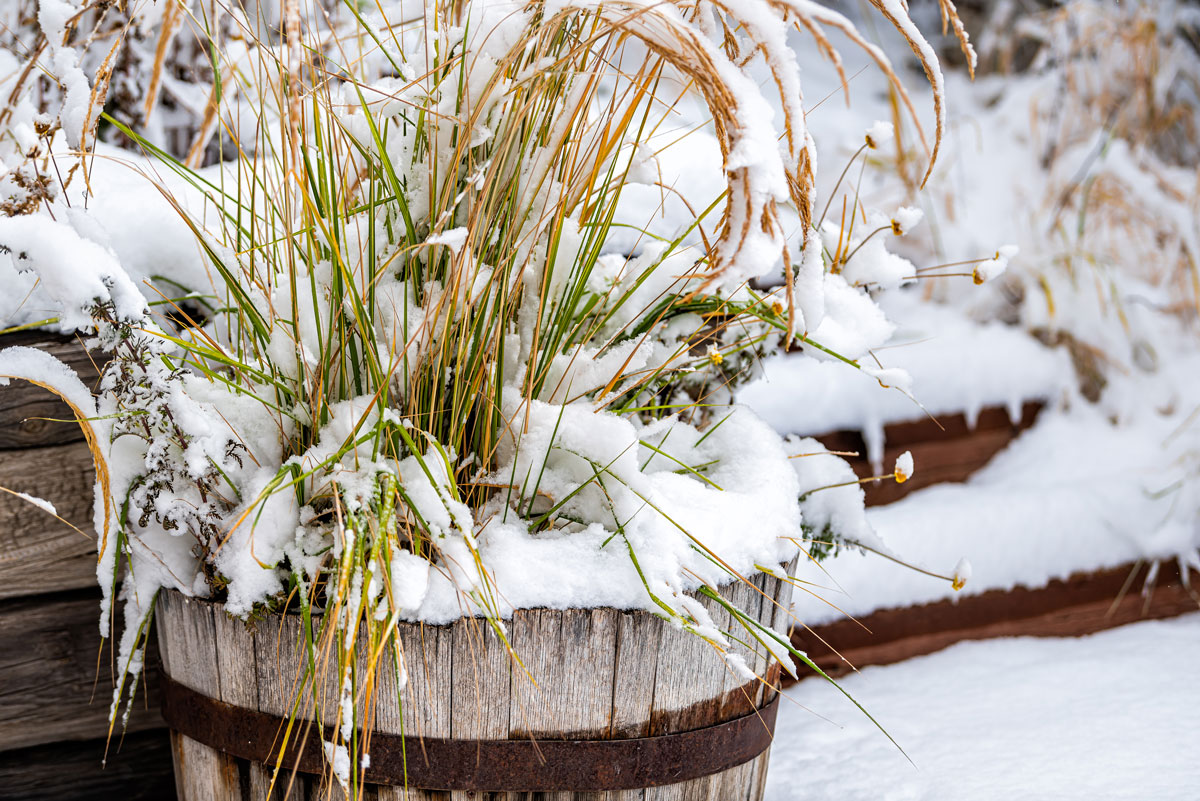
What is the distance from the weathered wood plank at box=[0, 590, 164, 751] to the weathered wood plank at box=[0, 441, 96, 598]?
31 mm

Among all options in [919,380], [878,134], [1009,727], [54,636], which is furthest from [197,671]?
[919,380]

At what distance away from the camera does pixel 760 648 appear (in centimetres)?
78

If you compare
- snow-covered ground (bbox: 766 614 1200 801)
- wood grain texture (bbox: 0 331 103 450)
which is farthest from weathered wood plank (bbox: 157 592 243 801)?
snow-covered ground (bbox: 766 614 1200 801)

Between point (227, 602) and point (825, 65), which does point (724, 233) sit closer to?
point (227, 602)

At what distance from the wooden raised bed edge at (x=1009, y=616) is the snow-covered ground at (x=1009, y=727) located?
0.02 meters

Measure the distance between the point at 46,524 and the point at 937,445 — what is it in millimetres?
1413

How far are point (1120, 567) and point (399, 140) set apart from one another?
1.48 m

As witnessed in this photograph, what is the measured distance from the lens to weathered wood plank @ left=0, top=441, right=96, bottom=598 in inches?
37.3

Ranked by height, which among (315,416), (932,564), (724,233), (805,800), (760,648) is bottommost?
(805,800)

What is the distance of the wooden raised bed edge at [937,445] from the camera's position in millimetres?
1548

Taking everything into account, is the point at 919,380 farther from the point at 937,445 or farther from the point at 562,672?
the point at 562,672

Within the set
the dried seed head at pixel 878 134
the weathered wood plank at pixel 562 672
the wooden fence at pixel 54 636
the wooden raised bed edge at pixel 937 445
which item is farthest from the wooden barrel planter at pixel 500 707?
the wooden raised bed edge at pixel 937 445

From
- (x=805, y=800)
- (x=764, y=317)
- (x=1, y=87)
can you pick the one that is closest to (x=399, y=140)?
(x=764, y=317)

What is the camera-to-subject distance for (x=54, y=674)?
102cm
